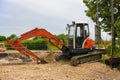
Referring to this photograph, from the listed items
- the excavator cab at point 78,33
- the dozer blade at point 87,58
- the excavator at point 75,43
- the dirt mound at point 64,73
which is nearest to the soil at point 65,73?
the dirt mound at point 64,73

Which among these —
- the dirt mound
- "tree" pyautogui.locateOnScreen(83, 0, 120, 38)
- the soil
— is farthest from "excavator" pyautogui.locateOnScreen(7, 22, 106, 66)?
"tree" pyautogui.locateOnScreen(83, 0, 120, 38)

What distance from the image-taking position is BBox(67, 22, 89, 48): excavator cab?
2804 centimetres

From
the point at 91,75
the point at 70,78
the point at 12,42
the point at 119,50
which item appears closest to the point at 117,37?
the point at 119,50

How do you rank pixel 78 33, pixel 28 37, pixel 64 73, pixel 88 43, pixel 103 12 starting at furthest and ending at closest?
1. pixel 103 12
2. pixel 88 43
3. pixel 78 33
4. pixel 28 37
5. pixel 64 73

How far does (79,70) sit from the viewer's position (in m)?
23.9

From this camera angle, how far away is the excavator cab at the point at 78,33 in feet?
92.0

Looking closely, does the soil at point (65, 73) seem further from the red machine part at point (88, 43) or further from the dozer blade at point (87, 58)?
the red machine part at point (88, 43)

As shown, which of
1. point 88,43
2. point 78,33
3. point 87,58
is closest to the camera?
point 87,58

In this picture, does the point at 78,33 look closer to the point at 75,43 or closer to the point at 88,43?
the point at 75,43

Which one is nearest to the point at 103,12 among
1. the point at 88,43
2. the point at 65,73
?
the point at 88,43

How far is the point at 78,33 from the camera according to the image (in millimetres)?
28297

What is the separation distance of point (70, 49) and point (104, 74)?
524cm

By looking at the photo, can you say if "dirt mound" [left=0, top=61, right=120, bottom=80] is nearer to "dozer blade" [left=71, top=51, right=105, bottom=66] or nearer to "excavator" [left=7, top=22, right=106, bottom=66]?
"dozer blade" [left=71, top=51, right=105, bottom=66]

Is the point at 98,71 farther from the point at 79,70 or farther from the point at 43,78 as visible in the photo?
the point at 43,78
